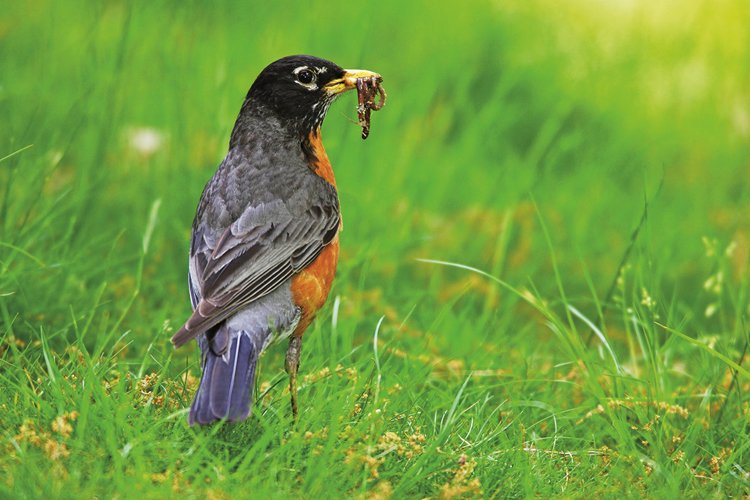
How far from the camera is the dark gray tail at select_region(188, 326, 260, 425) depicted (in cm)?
326

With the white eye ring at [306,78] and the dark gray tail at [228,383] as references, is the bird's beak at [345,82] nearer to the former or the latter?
the white eye ring at [306,78]

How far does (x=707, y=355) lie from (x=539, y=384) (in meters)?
0.73

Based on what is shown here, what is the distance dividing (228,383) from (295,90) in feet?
Result: 5.44

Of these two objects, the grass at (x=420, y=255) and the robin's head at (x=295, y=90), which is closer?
the grass at (x=420, y=255)

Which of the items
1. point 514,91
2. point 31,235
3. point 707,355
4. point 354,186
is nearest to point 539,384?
point 707,355

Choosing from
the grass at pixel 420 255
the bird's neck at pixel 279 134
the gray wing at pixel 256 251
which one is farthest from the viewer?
the bird's neck at pixel 279 134

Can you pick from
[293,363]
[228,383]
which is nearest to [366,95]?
[293,363]

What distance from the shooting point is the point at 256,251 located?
4027 millimetres

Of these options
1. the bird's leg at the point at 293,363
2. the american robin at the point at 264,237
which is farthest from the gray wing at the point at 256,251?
the bird's leg at the point at 293,363

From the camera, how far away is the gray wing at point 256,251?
3771 millimetres

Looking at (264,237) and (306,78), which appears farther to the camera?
(306,78)

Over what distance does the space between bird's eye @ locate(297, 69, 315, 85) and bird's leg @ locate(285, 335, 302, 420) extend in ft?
3.87

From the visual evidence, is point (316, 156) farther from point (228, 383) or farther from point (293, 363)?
point (228, 383)

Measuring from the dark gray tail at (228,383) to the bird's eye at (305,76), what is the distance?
1.33 m
